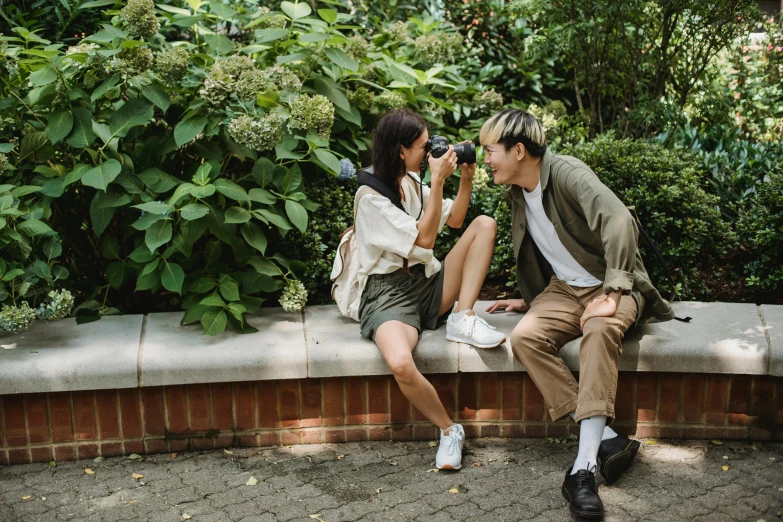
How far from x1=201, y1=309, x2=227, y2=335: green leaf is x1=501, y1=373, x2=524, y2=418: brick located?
130cm

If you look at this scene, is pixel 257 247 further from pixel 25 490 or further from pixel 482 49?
pixel 482 49

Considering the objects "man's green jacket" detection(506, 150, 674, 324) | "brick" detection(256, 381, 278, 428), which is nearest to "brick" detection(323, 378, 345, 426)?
"brick" detection(256, 381, 278, 428)

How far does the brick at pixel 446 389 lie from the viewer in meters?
3.65

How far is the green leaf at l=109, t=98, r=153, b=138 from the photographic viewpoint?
3.79m

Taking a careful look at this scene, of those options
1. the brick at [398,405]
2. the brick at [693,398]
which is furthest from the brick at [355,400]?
the brick at [693,398]

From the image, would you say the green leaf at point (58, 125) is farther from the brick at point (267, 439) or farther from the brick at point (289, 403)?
the brick at point (267, 439)

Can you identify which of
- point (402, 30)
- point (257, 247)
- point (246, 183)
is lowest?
point (257, 247)

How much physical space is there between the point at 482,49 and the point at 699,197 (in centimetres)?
272

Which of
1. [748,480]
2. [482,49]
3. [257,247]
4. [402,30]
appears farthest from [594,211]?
[482,49]

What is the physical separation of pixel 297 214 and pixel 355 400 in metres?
0.90

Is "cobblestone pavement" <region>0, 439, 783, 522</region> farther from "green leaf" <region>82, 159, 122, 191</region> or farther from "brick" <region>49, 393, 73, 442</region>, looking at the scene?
"green leaf" <region>82, 159, 122, 191</region>

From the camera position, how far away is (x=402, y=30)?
17.3ft

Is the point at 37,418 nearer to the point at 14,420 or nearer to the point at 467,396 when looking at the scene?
the point at 14,420

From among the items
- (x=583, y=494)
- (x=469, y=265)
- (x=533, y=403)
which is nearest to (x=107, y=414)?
(x=469, y=265)
